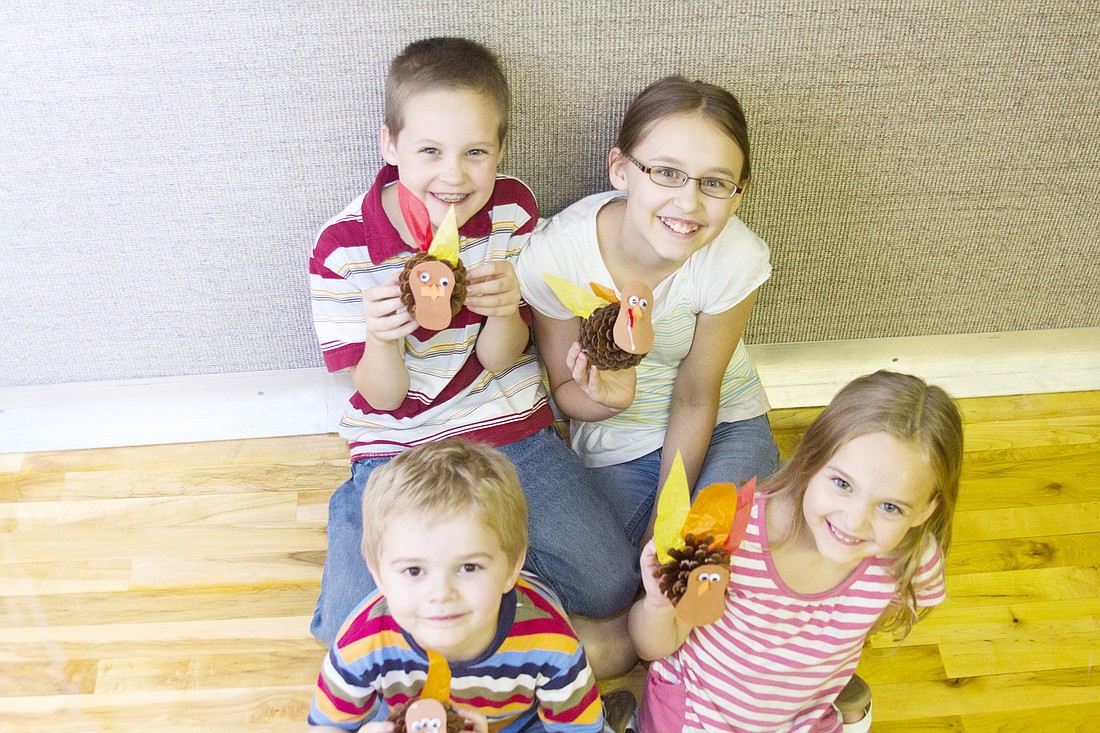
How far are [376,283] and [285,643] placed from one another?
646 millimetres

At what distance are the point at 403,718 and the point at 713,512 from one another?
471 mm

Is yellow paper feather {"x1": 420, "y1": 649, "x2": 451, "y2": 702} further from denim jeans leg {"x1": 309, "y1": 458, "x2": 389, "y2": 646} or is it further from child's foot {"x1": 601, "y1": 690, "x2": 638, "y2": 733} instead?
child's foot {"x1": 601, "y1": 690, "x2": 638, "y2": 733}

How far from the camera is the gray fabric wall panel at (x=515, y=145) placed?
157cm

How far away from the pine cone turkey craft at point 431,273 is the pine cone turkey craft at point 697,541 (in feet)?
1.35

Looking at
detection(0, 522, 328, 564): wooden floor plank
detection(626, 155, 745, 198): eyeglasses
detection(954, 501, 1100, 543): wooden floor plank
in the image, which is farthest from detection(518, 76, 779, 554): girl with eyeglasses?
detection(0, 522, 328, 564): wooden floor plank

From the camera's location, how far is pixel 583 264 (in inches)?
64.2

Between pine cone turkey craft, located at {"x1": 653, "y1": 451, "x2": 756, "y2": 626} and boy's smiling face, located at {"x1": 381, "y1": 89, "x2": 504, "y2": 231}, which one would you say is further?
boy's smiling face, located at {"x1": 381, "y1": 89, "x2": 504, "y2": 231}

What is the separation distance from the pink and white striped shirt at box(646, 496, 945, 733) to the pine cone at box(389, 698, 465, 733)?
16.7 inches

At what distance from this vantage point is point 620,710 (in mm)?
1591

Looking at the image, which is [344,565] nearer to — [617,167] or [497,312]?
[497,312]

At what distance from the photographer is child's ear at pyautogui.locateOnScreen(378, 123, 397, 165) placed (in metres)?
1.52

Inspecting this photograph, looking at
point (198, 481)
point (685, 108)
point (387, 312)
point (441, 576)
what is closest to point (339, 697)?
point (441, 576)

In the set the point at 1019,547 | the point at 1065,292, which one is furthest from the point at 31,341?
the point at 1065,292

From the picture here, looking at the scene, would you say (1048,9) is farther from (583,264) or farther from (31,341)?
(31,341)
